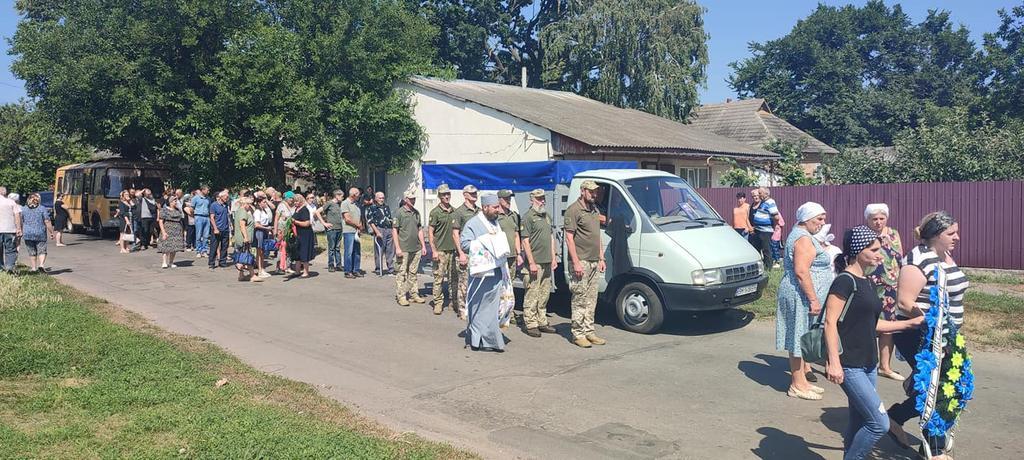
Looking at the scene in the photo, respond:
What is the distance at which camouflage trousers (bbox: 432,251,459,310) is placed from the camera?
11117 millimetres

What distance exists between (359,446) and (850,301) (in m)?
3.24

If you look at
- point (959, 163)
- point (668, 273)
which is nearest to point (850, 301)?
point (668, 273)

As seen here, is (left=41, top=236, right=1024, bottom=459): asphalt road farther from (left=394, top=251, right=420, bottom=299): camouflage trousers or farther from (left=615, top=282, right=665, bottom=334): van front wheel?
(left=394, top=251, right=420, bottom=299): camouflage trousers

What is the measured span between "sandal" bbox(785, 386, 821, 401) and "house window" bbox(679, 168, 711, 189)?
17.8 m

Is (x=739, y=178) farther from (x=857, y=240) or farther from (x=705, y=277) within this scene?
Answer: (x=857, y=240)

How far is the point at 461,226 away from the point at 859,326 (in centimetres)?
652

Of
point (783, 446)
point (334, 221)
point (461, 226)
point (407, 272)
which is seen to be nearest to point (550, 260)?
point (461, 226)

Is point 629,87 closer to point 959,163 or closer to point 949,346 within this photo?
point 959,163

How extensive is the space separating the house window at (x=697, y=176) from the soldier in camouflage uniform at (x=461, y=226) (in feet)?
48.9

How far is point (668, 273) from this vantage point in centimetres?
919

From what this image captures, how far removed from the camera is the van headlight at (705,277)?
29.5 ft

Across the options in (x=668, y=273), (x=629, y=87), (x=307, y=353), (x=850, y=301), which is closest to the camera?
(x=850, y=301)

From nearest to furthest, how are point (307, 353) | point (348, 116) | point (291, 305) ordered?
point (307, 353), point (291, 305), point (348, 116)

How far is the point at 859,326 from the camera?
4594mm
